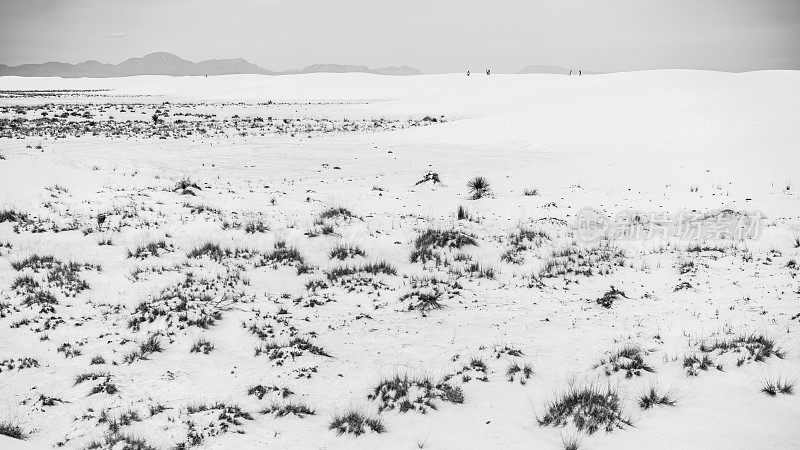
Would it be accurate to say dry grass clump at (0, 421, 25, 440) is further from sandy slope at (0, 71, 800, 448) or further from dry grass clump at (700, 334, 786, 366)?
dry grass clump at (700, 334, 786, 366)

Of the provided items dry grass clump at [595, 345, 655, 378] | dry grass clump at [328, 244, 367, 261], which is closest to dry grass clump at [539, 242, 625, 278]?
dry grass clump at [595, 345, 655, 378]

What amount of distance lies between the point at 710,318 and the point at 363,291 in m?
5.91

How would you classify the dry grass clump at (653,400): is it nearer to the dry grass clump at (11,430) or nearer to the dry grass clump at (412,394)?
the dry grass clump at (412,394)

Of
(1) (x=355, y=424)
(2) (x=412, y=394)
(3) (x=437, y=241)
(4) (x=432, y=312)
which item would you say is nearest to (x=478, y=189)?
(3) (x=437, y=241)

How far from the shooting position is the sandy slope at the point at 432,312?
19.2 feet

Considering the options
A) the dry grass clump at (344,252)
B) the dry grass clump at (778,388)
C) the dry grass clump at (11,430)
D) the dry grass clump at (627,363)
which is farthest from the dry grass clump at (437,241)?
the dry grass clump at (11,430)

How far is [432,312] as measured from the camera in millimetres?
8977

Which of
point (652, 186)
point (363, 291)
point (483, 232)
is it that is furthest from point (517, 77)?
point (363, 291)

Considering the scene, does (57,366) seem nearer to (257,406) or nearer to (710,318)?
(257,406)

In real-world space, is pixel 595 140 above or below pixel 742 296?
above

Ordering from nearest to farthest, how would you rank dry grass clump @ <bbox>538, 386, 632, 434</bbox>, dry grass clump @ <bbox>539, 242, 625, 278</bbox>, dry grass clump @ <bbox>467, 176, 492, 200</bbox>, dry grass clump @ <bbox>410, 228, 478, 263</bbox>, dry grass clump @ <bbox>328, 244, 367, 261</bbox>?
1. dry grass clump @ <bbox>538, 386, 632, 434</bbox>
2. dry grass clump @ <bbox>539, 242, 625, 278</bbox>
3. dry grass clump @ <bbox>328, 244, 367, 261</bbox>
4. dry grass clump @ <bbox>410, 228, 478, 263</bbox>
5. dry grass clump @ <bbox>467, 176, 492, 200</bbox>

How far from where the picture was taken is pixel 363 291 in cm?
984

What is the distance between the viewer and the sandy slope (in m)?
5.85

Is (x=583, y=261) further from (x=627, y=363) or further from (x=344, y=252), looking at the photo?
(x=344, y=252)
